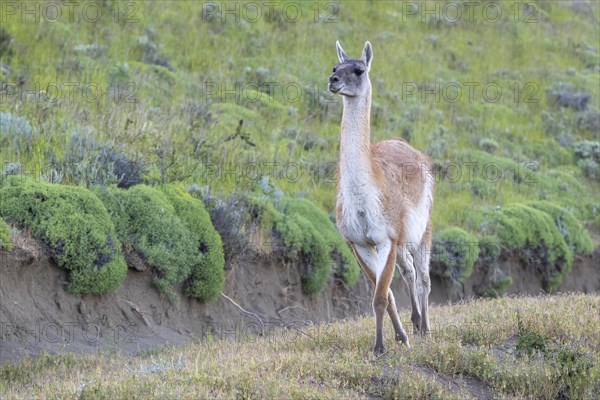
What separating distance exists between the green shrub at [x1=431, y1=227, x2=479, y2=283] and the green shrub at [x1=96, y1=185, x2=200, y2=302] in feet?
16.6

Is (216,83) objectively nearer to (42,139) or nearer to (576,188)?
(42,139)

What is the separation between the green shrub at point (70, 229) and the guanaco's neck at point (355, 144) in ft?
10.9

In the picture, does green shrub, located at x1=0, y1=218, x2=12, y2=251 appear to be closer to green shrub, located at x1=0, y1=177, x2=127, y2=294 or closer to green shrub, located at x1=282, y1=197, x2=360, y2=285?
green shrub, located at x1=0, y1=177, x2=127, y2=294

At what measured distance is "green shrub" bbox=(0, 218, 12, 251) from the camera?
9.70 metres

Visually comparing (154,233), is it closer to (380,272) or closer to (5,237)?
(5,237)

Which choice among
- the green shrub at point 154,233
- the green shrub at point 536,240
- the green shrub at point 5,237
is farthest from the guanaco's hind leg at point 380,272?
the green shrub at point 536,240

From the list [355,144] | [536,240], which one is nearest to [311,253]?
[355,144]

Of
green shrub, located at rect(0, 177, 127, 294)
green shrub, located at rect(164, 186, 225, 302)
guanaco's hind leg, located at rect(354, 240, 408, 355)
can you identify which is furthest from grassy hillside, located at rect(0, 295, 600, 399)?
green shrub, located at rect(164, 186, 225, 302)

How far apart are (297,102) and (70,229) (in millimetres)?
9709

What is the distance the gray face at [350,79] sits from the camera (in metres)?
8.94

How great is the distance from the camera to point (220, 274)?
A: 1196cm

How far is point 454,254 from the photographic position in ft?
50.5

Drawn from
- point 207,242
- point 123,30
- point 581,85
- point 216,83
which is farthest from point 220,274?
point 581,85

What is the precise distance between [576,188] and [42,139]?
44.0ft
